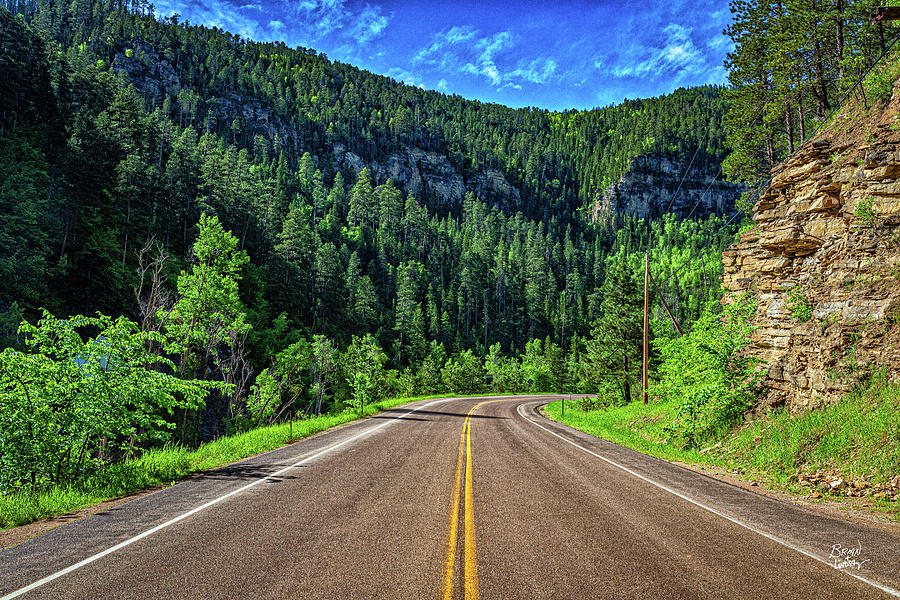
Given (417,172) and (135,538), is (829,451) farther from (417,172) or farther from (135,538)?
(417,172)

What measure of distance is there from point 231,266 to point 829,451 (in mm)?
26729

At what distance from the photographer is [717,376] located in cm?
1290

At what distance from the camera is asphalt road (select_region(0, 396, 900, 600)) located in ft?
12.6

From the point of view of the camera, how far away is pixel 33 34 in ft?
177

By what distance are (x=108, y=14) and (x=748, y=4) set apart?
21355cm

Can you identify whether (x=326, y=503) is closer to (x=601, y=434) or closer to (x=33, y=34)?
(x=601, y=434)

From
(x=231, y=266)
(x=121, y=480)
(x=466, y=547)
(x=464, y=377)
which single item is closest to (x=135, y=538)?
(x=121, y=480)

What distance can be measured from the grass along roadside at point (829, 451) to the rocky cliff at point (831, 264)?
671 millimetres

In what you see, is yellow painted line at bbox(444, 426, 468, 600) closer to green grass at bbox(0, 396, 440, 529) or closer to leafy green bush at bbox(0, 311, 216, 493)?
leafy green bush at bbox(0, 311, 216, 493)

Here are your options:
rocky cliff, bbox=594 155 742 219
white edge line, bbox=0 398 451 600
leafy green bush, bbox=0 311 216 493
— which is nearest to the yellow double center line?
white edge line, bbox=0 398 451 600

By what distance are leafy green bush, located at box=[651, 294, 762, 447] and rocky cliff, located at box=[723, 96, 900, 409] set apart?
430 millimetres

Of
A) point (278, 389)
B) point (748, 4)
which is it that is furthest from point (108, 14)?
point (748, 4)

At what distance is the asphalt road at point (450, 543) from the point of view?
3.85 metres

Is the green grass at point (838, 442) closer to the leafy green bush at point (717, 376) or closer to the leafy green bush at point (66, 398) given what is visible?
the leafy green bush at point (717, 376)
